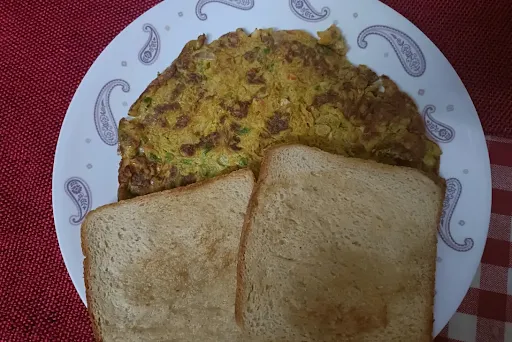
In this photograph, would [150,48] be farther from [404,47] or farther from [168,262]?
[404,47]

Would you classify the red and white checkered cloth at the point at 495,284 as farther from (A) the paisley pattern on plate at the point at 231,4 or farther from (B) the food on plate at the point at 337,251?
(A) the paisley pattern on plate at the point at 231,4

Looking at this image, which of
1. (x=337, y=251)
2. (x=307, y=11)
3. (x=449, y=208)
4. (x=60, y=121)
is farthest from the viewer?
(x=60, y=121)

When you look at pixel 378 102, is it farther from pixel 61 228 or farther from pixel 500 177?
pixel 61 228

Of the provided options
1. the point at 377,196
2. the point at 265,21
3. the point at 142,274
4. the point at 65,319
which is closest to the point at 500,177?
the point at 377,196

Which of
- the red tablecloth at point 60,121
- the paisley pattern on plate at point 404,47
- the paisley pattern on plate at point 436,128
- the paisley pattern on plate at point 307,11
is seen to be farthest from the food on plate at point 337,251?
the paisley pattern on plate at point 307,11

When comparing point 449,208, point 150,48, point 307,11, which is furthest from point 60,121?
point 449,208

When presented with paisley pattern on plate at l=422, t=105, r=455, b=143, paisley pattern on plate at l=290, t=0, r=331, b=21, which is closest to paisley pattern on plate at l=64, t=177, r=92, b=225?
paisley pattern on plate at l=290, t=0, r=331, b=21
